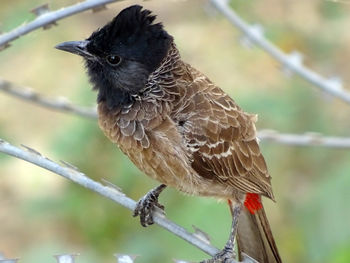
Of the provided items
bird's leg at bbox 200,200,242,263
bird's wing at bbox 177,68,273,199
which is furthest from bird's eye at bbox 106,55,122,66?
bird's leg at bbox 200,200,242,263

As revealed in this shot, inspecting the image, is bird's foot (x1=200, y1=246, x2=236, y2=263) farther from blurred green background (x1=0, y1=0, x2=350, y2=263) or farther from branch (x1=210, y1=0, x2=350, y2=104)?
branch (x1=210, y1=0, x2=350, y2=104)

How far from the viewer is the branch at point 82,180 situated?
253 cm

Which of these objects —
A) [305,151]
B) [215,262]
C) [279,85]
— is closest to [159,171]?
[215,262]

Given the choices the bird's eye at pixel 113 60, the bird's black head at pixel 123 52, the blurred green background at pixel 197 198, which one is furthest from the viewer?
the blurred green background at pixel 197 198

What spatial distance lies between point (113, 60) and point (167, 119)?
316 millimetres

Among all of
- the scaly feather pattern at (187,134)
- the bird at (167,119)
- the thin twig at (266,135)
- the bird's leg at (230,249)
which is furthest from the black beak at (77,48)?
the bird's leg at (230,249)

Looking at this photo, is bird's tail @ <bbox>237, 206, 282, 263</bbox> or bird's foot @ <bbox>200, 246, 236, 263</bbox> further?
bird's tail @ <bbox>237, 206, 282, 263</bbox>

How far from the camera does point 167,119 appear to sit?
10.6ft

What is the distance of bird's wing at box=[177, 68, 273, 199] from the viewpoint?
130 inches

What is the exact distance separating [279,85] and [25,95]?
209 cm

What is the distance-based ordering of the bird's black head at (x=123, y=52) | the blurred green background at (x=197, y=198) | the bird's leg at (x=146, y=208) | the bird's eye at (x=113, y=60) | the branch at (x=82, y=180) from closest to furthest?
the branch at (x=82, y=180), the bird's black head at (x=123, y=52), the bird's eye at (x=113, y=60), the bird's leg at (x=146, y=208), the blurred green background at (x=197, y=198)

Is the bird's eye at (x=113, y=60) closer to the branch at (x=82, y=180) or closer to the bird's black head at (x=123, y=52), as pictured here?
the bird's black head at (x=123, y=52)

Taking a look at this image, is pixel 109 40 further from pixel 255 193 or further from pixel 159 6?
pixel 159 6

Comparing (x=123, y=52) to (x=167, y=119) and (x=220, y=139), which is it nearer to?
(x=167, y=119)
